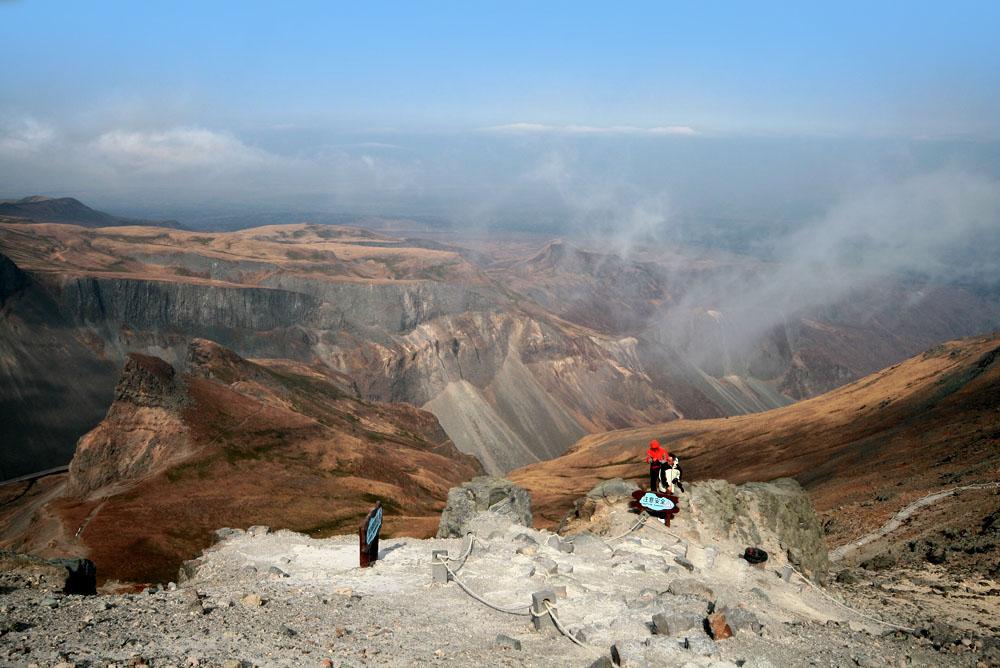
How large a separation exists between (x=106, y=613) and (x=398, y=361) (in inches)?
5061

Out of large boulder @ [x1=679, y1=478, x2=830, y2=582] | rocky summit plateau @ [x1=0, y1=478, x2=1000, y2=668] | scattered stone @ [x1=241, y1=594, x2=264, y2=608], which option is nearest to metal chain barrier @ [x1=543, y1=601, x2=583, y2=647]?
rocky summit plateau @ [x1=0, y1=478, x2=1000, y2=668]

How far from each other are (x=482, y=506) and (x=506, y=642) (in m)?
12.8

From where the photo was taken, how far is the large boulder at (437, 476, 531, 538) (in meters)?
27.9

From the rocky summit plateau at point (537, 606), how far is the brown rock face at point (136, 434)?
3757 cm

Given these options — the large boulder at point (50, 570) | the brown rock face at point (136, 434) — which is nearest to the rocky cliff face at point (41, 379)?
the brown rock face at point (136, 434)

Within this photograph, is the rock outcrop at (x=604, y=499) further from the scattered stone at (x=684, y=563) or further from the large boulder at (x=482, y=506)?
the scattered stone at (x=684, y=563)

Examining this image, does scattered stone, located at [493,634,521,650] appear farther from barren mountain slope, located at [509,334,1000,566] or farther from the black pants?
barren mountain slope, located at [509,334,1000,566]

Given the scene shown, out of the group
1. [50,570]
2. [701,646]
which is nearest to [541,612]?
[701,646]

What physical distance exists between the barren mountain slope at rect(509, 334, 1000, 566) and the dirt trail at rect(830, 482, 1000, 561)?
80 centimetres

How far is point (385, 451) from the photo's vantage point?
8438 cm

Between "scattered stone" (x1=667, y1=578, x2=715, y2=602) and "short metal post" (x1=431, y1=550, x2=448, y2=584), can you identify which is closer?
"scattered stone" (x1=667, y1=578, x2=715, y2=602)

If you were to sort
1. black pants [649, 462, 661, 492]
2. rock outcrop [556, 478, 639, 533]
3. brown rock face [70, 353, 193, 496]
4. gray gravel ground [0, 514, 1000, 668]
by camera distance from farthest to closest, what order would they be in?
brown rock face [70, 353, 193, 496] < rock outcrop [556, 478, 639, 533] < black pants [649, 462, 661, 492] < gray gravel ground [0, 514, 1000, 668]

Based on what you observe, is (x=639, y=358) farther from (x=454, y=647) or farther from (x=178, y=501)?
(x=454, y=647)

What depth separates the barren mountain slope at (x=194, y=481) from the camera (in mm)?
46594
